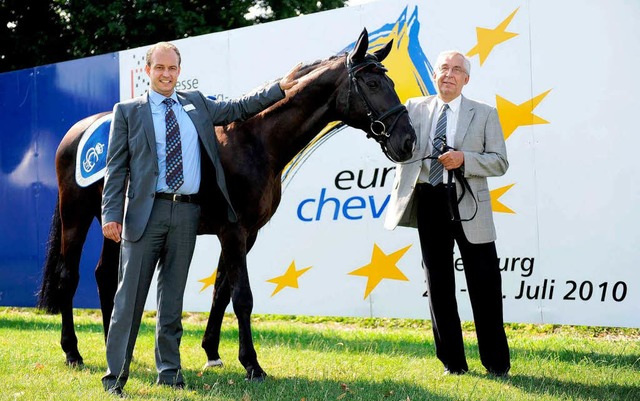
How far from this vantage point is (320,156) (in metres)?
7.24

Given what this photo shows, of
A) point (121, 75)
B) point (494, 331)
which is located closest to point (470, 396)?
point (494, 331)

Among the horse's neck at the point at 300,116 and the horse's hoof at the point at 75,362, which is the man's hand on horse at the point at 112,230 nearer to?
the horse's neck at the point at 300,116

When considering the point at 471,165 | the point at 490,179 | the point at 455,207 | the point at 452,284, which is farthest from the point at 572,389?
the point at 490,179

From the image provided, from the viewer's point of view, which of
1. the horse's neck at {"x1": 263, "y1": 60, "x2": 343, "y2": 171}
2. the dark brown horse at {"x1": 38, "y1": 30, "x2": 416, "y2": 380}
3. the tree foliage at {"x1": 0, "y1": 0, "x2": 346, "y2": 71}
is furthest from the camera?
the tree foliage at {"x1": 0, "y1": 0, "x2": 346, "y2": 71}

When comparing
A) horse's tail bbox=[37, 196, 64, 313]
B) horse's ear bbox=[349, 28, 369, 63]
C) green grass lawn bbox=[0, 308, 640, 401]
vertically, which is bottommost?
green grass lawn bbox=[0, 308, 640, 401]

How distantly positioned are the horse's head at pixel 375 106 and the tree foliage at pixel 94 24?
10.3m

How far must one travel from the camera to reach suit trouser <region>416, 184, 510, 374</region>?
14.9 feet

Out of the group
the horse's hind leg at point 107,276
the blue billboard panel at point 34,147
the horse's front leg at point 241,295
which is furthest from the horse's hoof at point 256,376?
the blue billboard panel at point 34,147

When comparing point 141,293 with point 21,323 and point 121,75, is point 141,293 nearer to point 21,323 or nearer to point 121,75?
point 21,323

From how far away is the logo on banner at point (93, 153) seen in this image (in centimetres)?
539

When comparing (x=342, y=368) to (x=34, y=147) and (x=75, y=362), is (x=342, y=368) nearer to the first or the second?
(x=75, y=362)

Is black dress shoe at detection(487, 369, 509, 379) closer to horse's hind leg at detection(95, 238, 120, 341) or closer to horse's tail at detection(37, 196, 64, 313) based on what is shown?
horse's hind leg at detection(95, 238, 120, 341)

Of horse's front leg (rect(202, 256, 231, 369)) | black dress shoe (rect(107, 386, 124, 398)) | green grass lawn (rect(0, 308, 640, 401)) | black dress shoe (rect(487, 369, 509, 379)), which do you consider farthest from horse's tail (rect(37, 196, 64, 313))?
black dress shoe (rect(487, 369, 509, 379))

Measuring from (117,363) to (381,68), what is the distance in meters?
2.37
